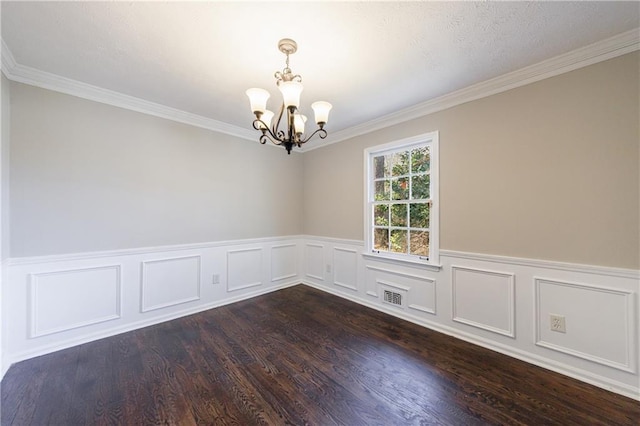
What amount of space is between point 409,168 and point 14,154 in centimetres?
380

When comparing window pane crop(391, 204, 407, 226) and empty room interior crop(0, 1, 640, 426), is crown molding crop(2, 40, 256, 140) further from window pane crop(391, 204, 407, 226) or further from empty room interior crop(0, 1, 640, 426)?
window pane crop(391, 204, 407, 226)

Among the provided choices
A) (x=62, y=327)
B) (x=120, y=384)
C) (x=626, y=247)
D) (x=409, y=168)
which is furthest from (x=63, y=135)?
(x=626, y=247)

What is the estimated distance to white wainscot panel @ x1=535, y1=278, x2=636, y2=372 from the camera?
5.72 feet

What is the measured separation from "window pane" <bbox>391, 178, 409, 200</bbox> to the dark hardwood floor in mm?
1532

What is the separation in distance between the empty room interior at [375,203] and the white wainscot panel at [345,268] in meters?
0.31

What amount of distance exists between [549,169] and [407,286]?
175 centimetres

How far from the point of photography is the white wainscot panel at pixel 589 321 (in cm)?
174

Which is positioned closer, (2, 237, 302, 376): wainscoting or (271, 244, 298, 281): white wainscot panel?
(2, 237, 302, 376): wainscoting

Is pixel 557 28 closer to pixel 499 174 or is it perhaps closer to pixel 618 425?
pixel 499 174

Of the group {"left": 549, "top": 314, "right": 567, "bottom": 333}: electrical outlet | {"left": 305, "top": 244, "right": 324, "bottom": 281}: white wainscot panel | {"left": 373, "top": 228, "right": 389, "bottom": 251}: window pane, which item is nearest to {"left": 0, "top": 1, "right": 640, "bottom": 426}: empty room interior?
{"left": 549, "top": 314, "right": 567, "bottom": 333}: electrical outlet

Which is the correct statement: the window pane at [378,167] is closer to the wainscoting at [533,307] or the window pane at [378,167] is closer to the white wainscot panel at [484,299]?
the wainscoting at [533,307]

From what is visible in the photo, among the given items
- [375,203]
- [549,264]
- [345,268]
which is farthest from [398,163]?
[549,264]

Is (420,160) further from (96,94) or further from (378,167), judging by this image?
(96,94)

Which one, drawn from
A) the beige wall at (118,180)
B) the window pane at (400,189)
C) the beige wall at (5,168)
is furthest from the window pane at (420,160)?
the beige wall at (5,168)
